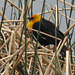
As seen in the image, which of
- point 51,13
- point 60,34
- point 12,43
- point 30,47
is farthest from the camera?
point 60,34

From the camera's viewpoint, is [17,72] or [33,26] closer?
[17,72]

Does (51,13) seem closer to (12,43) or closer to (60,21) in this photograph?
(60,21)

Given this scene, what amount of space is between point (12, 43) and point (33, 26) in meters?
1.22

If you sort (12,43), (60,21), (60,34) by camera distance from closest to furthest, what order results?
(12,43), (60,21), (60,34)

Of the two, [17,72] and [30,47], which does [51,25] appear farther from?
[17,72]

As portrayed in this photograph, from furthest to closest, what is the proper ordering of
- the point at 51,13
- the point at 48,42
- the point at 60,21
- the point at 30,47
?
1. the point at 48,42
2. the point at 51,13
3. the point at 60,21
4. the point at 30,47

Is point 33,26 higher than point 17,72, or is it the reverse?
point 33,26

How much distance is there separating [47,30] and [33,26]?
0.22m

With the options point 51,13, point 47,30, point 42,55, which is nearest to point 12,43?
point 42,55

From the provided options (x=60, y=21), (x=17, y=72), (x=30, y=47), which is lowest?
(x=17, y=72)

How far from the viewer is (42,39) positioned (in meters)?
2.56

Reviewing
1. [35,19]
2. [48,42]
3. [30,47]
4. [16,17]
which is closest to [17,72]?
[30,47]

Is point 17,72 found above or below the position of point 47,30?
below

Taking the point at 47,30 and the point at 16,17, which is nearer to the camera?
the point at 16,17
